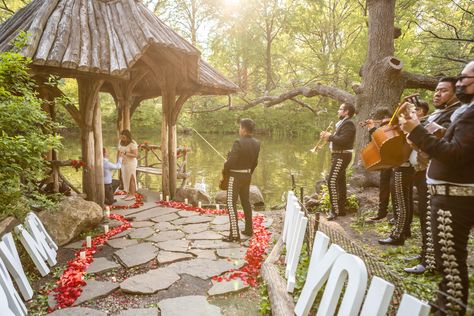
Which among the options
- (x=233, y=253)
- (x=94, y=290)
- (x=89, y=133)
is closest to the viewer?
(x=94, y=290)

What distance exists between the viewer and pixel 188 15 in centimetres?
2742

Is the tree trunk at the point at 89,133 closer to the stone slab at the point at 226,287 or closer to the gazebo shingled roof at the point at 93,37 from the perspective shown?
the gazebo shingled roof at the point at 93,37

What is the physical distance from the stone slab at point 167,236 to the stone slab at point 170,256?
68 centimetres

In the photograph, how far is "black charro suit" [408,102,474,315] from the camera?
91.0 inches

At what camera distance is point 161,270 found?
4457 millimetres

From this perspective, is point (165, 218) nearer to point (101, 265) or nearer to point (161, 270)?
point (101, 265)

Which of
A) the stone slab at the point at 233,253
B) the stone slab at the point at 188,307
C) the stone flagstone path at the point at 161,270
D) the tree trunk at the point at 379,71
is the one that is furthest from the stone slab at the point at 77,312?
the tree trunk at the point at 379,71

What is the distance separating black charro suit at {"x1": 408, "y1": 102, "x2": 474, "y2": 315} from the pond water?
937 centimetres

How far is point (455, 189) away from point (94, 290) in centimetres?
409

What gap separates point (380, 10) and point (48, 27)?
789cm

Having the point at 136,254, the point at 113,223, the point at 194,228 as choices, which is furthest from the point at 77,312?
the point at 113,223

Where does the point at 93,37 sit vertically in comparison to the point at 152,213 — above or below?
above

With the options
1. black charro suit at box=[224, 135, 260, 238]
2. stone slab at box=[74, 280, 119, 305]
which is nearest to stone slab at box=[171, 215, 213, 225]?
black charro suit at box=[224, 135, 260, 238]

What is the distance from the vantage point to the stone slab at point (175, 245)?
525 centimetres
